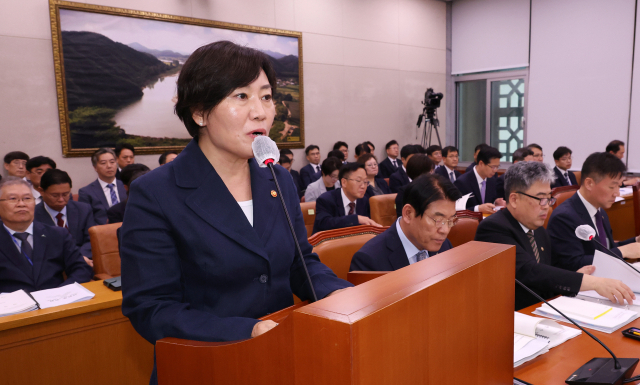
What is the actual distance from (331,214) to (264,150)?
128 inches

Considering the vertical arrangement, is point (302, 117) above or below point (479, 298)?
above

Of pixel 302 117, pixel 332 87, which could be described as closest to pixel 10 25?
pixel 302 117

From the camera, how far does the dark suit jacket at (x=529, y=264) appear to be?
6.24ft

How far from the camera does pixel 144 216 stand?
94cm

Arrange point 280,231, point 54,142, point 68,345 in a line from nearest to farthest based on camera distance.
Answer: point 280,231
point 68,345
point 54,142

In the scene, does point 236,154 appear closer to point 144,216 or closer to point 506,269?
point 144,216

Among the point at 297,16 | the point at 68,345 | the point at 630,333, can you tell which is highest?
the point at 297,16

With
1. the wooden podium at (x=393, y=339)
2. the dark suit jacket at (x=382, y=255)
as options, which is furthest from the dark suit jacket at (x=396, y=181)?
the wooden podium at (x=393, y=339)

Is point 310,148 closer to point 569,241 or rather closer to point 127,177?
point 127,177

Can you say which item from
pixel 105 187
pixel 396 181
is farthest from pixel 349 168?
pixel 105 187

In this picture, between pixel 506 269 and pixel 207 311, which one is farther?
pixel 207 311

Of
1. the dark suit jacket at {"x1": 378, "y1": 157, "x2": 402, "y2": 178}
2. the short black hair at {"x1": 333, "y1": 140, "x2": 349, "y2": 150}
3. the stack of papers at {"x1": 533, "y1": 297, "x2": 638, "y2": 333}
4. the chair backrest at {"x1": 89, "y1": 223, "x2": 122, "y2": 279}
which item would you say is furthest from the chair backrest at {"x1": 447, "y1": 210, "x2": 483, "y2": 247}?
the dark suit jacket at {"x1": 378, "y1": 157, "x2": 402, "y2": 178}

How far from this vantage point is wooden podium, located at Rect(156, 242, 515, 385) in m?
0.53

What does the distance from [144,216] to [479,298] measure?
655 mm
